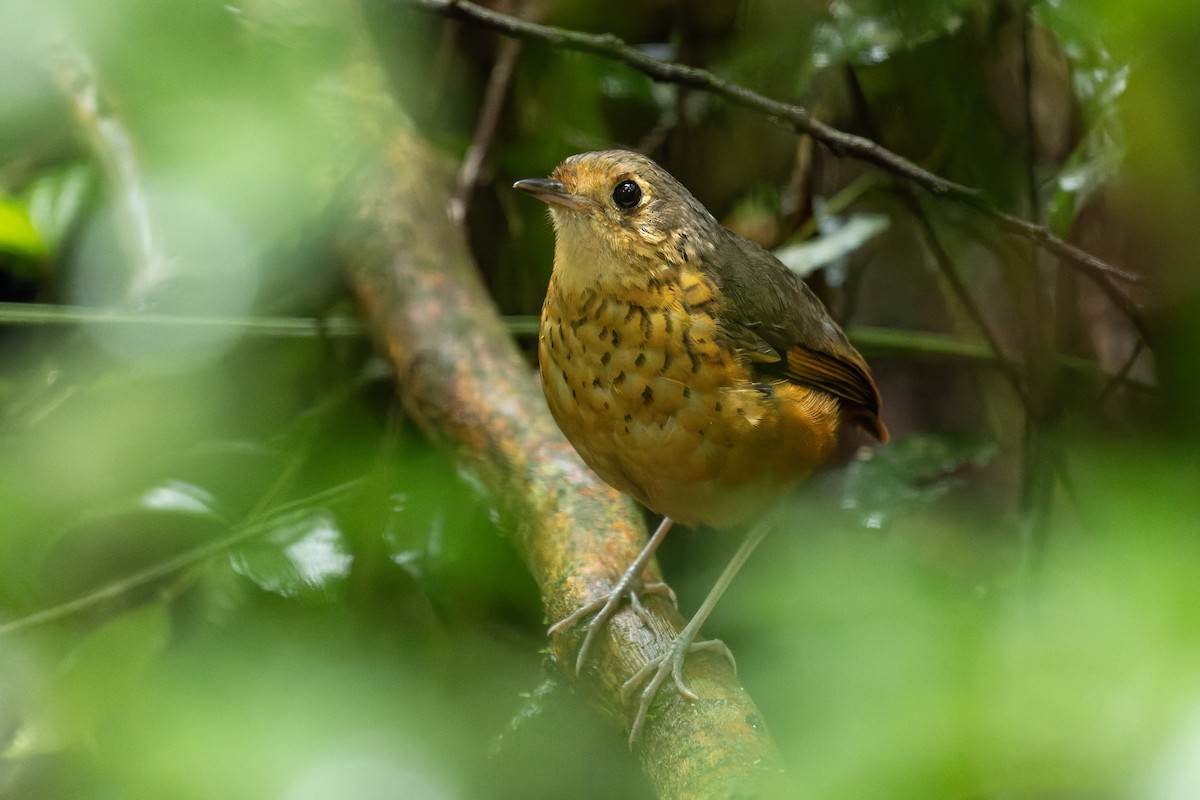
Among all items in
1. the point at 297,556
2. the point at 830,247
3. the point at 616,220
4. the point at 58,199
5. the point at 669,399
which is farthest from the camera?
the point at 830,247

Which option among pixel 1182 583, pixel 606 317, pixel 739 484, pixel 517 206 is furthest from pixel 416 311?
pixel 1182 583

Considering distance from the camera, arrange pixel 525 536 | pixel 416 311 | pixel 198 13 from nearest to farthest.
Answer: pixel 198 13
pixel 525 536
pixel 416 311

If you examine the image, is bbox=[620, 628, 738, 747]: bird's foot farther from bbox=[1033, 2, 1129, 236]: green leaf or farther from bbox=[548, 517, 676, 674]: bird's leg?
bbox=[1033, 2, 1129, 236]: green leaf

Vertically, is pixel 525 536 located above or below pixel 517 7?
below

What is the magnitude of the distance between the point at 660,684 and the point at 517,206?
1965mm

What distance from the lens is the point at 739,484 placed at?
204 centimetres

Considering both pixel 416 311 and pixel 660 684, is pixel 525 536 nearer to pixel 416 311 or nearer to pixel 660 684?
pixel 660 684

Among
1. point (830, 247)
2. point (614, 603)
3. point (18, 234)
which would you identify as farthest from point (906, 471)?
point (18, 234)

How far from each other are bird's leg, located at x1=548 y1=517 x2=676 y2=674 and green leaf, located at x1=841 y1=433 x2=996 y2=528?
0.82 meters

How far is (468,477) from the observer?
263cm

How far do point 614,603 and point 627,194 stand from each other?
2.92 feet

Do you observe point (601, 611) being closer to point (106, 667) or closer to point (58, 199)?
point (106, 667)

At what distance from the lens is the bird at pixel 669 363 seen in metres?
1.96

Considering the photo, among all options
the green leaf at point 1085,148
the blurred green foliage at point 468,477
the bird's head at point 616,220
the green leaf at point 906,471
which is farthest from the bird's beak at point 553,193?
the green leaf at point 906,471
